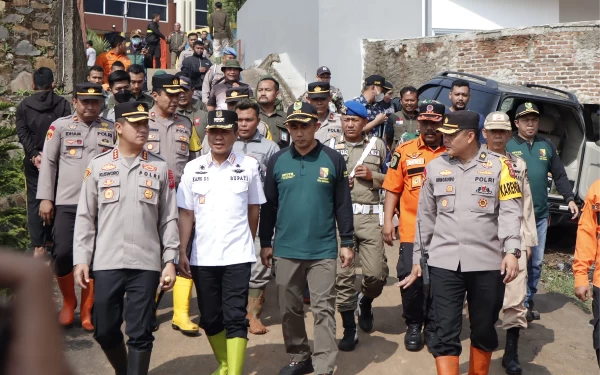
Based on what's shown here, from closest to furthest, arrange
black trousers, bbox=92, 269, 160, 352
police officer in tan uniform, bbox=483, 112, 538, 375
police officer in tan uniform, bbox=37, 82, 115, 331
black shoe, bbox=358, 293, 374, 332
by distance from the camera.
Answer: black trousers, bbox=92, 269, 160, 352 → police officer in tan uniform, bbox=483, 112, 538, 375 → police officer in tan uniform, bbox=37, 82, 115, 331 → black shoe, bbox=358, 293, 374, 332

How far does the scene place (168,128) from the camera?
7.12m

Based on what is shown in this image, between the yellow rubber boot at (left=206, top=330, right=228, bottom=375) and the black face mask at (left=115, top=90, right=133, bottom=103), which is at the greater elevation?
the black face mask at (left=115, top=90, right=133, bottom=103)

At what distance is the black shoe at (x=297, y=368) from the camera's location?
20.6ft

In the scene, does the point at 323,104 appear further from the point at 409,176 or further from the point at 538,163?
the point at 538,163

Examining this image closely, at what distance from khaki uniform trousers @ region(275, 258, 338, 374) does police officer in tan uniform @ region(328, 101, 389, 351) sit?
82 centimetres

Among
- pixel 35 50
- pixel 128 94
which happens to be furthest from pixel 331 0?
pixel 128 94

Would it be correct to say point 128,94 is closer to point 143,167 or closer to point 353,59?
point 143,167

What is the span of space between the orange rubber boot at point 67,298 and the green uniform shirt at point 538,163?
14.6 ft

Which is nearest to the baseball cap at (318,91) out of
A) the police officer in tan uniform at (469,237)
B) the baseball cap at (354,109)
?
the baseball cap at (354,109)

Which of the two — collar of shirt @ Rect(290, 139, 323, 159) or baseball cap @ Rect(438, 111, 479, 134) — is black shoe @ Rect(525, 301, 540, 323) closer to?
baseball cap @ Rect(438, 111, 479, 134)

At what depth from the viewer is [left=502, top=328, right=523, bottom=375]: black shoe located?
6664 mm

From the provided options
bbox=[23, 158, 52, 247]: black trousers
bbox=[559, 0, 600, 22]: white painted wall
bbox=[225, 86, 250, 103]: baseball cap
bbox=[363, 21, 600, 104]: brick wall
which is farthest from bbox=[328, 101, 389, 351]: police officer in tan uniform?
bbox=[559, 0, 600, 22]: white painted wall

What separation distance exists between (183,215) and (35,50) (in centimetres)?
662

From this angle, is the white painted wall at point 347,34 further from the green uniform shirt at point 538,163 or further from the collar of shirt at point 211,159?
the collar of shirt at point 211,159
